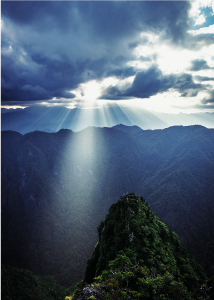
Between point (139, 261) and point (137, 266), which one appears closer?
point (137, 266)

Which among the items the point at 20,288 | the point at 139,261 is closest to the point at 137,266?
the point at 139,261

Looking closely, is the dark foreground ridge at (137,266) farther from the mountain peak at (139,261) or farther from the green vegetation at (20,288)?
the green vegetation at (20,288)

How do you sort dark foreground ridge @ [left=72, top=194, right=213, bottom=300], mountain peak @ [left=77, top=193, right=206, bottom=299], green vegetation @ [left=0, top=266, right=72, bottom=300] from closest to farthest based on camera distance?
dark foreground ridge @ [left=72, top=194, right=213, bottom=300], mountain peak @ [left=77, top=193, right=206, bottom=299], green vegetation @ [left=0, top=266, right=72, bottom=300]

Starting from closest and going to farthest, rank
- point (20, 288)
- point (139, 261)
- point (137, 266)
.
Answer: point (137, 266), point (139, 261), point (20, 288)

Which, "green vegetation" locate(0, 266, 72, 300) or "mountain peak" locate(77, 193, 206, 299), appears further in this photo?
"green vegetation" locate(0, 266, 72, 300)

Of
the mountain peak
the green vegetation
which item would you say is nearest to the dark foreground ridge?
the mountain peak

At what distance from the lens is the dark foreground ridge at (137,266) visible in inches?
839

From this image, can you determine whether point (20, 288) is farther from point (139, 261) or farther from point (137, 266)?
point (137, 266)

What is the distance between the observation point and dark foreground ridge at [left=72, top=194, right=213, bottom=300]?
21.3 m

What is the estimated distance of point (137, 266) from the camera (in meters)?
28.7

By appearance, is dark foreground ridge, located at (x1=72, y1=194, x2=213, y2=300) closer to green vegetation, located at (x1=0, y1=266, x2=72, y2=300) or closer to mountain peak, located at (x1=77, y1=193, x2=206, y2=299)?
mountain peak, located at (x1=77, y1=193, x2=206, y2=299)

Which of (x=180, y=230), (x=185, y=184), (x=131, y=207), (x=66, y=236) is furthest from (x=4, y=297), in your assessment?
(x=185, y=184)

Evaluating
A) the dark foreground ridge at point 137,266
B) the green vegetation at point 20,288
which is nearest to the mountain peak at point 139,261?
the dark foreground ridge at point 137,266

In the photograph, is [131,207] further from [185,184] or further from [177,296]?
[185,184]
